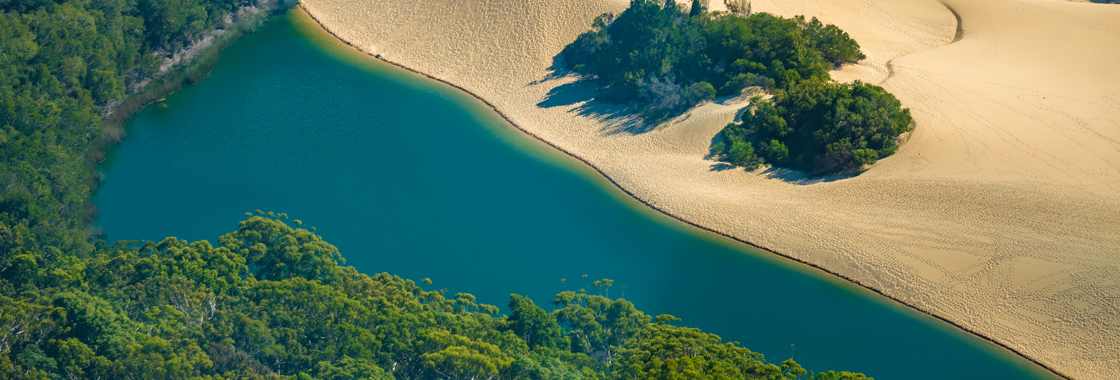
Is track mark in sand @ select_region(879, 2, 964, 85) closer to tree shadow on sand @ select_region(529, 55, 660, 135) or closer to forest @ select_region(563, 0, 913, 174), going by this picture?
forest @ select_region(563, 0, 913, 174)

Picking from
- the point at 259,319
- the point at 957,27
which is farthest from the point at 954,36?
the point at 259,319

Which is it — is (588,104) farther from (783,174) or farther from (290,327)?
(290,327)

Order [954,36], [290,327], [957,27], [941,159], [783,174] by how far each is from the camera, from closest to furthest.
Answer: [290,327], [941,159], [783,174], [954,36], [957,27]

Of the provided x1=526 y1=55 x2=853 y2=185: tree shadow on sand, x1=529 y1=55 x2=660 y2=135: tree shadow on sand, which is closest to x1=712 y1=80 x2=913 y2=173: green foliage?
x1=526 y1=55 x2=853 y2=185: tree shadow on sand

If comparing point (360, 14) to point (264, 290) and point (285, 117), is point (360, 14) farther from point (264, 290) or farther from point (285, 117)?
point (264, 290)

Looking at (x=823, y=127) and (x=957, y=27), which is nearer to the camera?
(x=823, y=127)

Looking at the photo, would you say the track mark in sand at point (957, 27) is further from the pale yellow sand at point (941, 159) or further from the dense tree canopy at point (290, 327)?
the dense tree canopy at point (290, 327)

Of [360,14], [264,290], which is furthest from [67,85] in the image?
[264,290]
